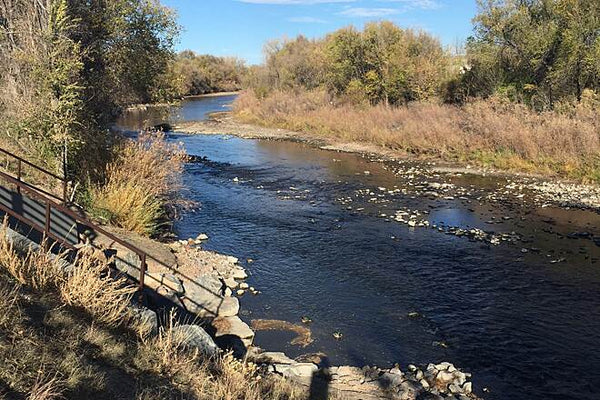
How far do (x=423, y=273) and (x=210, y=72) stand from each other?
102 m

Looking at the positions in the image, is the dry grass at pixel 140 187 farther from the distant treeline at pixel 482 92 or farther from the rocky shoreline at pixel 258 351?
the distant treeline at pixel 482 92

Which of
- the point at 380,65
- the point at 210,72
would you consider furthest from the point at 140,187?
the point at 210,72

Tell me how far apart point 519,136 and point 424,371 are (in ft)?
73.7

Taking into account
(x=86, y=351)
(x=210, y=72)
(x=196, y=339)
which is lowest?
(x=196, y=339)

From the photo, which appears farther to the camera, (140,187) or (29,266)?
(140,187)

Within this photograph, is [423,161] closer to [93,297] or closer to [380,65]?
[380,65]

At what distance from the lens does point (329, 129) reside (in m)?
44.3

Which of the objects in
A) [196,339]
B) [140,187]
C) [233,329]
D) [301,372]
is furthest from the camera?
[140,187]

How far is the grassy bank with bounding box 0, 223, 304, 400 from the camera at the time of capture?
4922 millimetres

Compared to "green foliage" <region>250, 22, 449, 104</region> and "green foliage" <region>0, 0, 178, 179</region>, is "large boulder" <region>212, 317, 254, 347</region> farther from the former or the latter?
"green foliage" <region>250, 22, 449, 104</region>

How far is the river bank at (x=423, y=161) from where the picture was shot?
71.9 ft

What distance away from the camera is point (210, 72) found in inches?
4281

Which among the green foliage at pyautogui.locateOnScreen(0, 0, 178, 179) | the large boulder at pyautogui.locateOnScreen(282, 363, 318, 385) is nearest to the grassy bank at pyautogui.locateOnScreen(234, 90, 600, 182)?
the green foliage at pyautogui.locateOnScreen(0, 0, 178, 179)

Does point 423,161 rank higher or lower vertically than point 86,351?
lower
